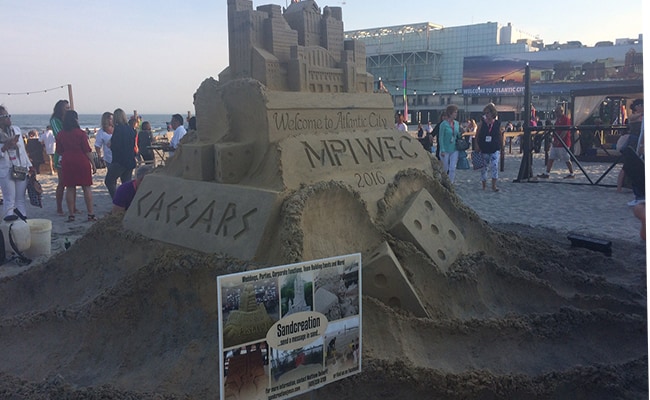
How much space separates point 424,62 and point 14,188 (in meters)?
33.7

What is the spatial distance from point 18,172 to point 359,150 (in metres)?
4.43

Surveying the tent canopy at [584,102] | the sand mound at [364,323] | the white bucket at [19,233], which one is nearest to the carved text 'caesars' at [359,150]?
the sand mound at [364,323]

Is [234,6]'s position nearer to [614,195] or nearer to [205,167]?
[205,167]

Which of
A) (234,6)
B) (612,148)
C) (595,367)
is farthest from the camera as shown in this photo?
(612,148)

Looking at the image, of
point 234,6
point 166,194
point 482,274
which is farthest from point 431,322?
point 234,6

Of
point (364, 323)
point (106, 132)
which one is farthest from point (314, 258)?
point (106, 132)

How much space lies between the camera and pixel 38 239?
19.0 feet

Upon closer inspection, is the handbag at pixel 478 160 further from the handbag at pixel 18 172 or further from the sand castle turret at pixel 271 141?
the handbag at pixel 18 172

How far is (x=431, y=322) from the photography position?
3350 millimetres

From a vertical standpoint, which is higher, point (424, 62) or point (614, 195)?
point (424, 62)

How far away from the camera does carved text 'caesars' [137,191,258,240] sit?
3.67 meters

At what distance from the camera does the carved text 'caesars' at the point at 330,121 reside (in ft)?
13.8

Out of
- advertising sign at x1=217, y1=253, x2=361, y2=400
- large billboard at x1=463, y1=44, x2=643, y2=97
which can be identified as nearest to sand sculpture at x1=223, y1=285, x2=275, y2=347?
advertising sign at x1=217, y1=253, x2=361, y2=400

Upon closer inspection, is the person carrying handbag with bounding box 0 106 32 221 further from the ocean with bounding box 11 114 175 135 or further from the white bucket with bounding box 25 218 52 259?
the ocean with bounding box 11 114 175 135
